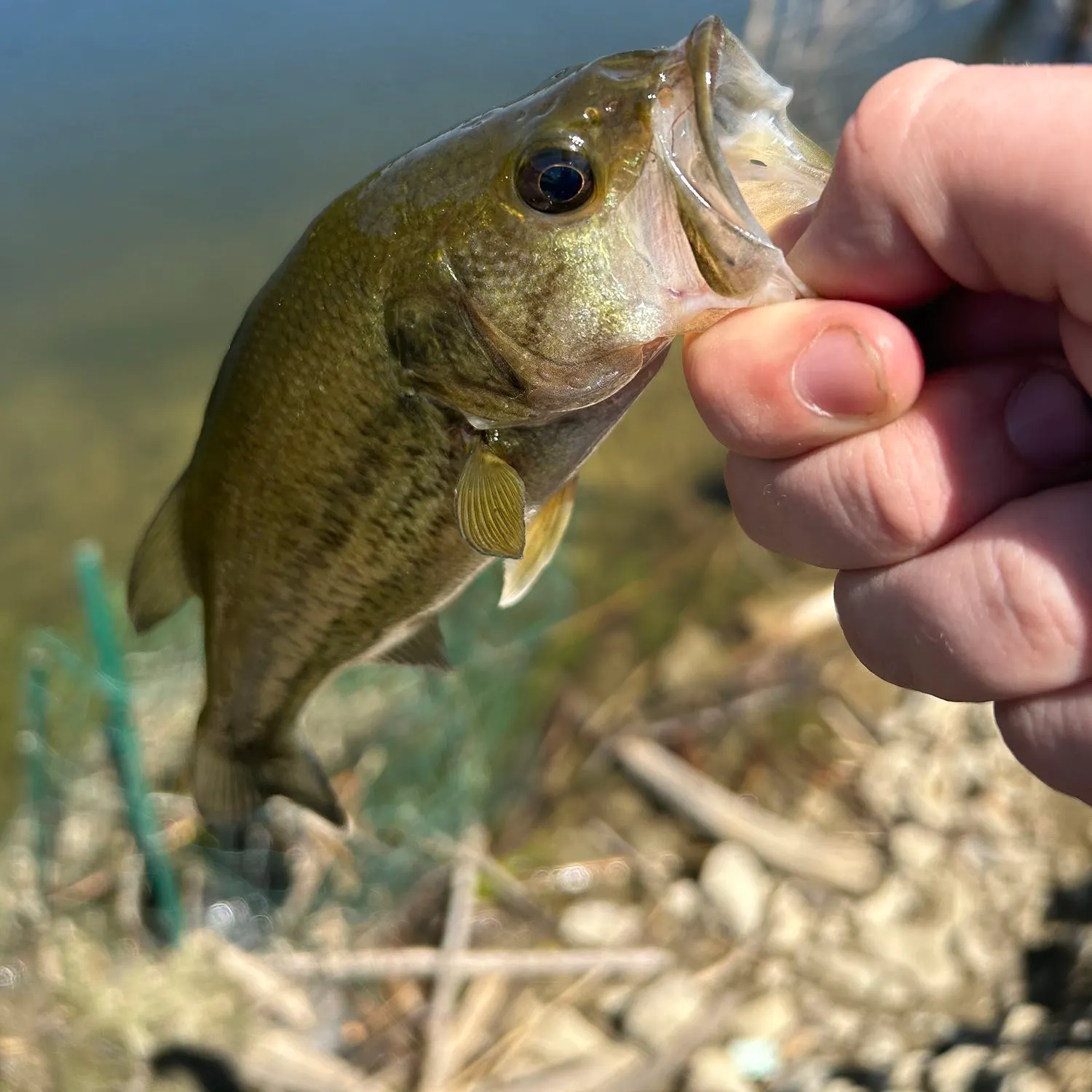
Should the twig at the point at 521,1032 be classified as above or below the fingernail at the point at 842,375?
below

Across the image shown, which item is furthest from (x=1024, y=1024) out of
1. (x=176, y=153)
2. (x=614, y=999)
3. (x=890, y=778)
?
(x=176, y=153)

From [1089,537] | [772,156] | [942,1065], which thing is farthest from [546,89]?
[942,1065]

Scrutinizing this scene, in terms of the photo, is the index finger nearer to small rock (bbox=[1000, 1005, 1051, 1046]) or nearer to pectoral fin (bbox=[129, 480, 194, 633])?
pectoral fin (bbox=[129, 480, 194, 633])

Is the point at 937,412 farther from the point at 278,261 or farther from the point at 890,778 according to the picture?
the point at 278,261

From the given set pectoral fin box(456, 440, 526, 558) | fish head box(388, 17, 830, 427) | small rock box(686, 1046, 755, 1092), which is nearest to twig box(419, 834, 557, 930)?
small rock box(686, 1046, 755, 1092)

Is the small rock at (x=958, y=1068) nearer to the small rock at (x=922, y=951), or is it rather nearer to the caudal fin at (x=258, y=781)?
the small rock at (x=922, y=951)

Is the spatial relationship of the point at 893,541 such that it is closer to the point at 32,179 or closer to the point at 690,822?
the point at 690,822

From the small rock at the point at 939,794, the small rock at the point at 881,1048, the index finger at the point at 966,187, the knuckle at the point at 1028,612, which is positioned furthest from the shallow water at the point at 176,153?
the index finger at the point at 966,187
